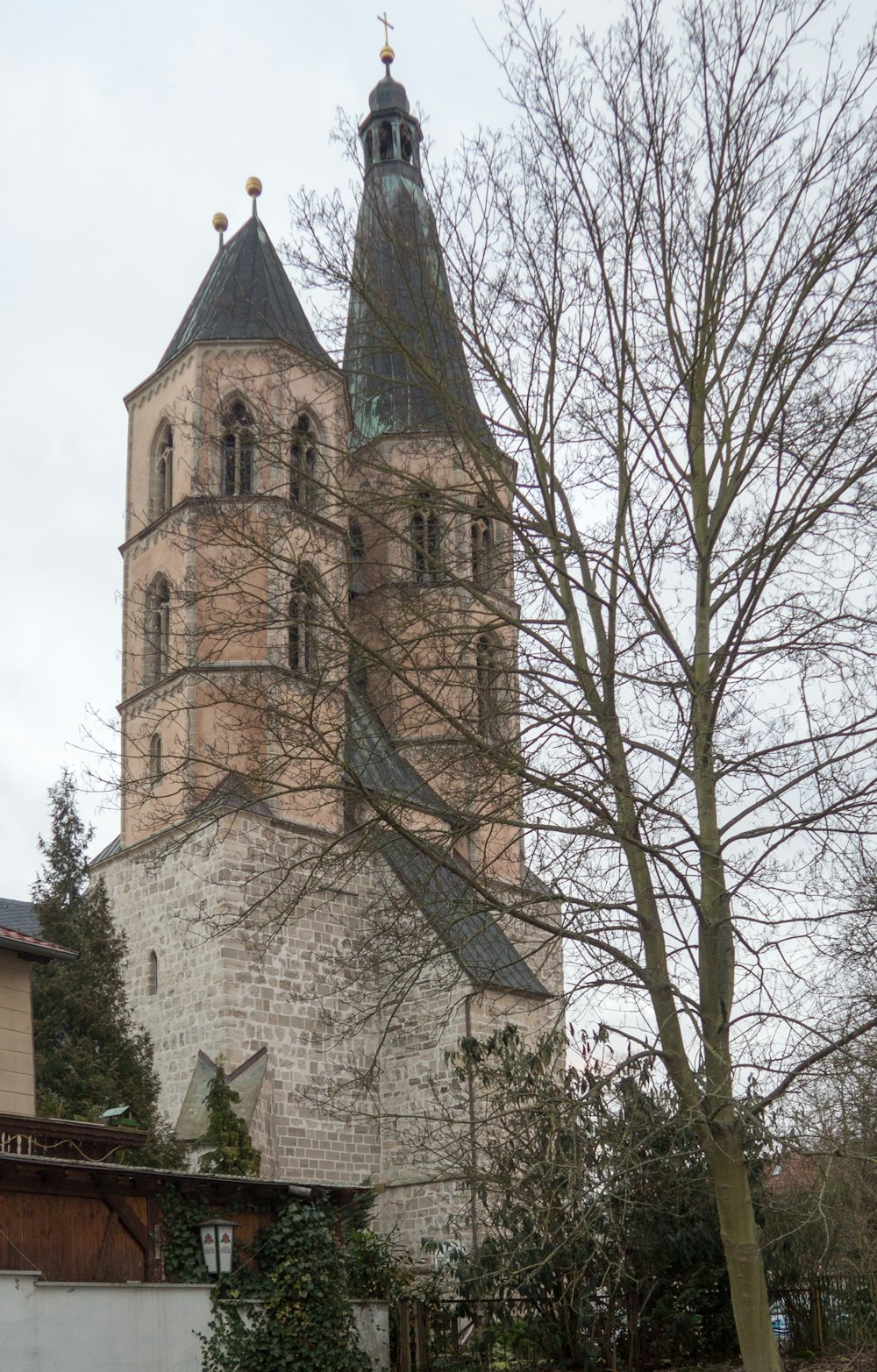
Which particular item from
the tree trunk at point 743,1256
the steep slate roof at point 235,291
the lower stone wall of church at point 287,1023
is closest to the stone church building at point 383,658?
the lower stone wall of church at point 287,1023

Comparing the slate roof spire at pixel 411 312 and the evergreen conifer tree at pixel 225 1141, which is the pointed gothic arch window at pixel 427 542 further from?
the evergreen conifer tree at pixel 225 1141

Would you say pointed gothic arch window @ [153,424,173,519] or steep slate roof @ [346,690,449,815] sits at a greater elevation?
pointed gothic arch window @ [153,424,173,519]

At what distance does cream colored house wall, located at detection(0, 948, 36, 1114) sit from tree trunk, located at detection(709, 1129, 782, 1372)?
915cm

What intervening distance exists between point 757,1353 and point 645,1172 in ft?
4.01

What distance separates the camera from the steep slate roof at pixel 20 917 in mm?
20938

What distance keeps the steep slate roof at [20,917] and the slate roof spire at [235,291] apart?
9631 mm

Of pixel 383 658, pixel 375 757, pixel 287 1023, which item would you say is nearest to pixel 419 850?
pixel 375 757

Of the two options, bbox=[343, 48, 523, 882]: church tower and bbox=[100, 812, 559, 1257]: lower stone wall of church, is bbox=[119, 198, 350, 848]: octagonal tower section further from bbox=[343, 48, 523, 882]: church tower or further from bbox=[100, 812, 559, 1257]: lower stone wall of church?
bbox=[343, 48, 523, 882]: church tower

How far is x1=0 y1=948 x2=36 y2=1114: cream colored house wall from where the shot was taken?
1544 cm

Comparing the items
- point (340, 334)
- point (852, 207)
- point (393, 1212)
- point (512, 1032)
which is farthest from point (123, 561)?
point (852, 207)

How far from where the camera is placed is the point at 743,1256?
830 cm

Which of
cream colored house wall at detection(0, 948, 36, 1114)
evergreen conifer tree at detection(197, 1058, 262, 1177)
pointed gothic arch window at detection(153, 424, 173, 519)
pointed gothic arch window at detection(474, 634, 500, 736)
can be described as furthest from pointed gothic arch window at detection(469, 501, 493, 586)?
pointed gothic arch window at detection(153, 424, 173, 519)

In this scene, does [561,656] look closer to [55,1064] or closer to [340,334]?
[340,334]

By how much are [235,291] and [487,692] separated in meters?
16.6
